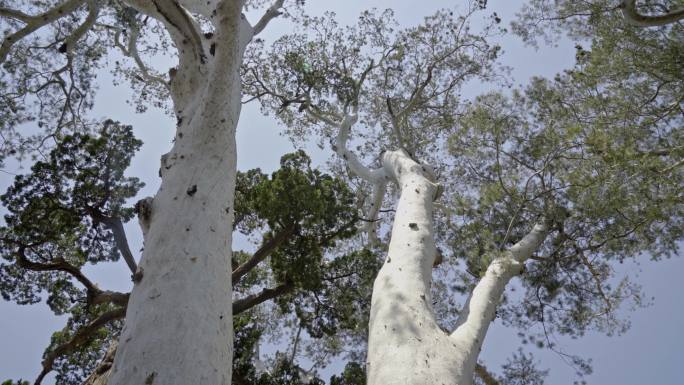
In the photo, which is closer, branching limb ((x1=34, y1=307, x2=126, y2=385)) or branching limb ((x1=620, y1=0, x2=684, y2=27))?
branching limb ((x1=620, y1=0, x2=684, y2=27))

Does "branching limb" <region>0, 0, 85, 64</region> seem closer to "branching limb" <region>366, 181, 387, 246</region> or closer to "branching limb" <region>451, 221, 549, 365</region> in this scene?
"branching limb" <region>366, 181, 387, 246</region>

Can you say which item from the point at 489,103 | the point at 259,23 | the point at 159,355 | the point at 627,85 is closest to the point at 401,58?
the point at 489,103

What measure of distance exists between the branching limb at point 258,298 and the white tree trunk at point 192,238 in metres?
3.10

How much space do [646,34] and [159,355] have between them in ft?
24.2

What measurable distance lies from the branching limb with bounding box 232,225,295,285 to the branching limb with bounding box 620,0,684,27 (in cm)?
493

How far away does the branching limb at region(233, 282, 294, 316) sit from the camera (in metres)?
6.48

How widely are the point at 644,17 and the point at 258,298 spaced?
5.93 metres

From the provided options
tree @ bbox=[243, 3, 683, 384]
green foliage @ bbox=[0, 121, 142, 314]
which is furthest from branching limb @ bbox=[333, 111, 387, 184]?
green foliage @ bbox=[0, 121, 142, 314]

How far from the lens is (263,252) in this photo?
6648mm

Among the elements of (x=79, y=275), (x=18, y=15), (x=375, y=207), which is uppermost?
(x=18, y=15)

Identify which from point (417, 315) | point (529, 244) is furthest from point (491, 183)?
point (417, 315)

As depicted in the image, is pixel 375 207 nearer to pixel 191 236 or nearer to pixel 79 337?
pixel 79 337

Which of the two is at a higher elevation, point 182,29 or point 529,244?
point 182,29

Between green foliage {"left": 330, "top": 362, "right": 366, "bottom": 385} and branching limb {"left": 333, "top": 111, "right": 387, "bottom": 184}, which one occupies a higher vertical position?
branching limb {"left": 333, "top": 111, "right": 387, "bottom": 184}
